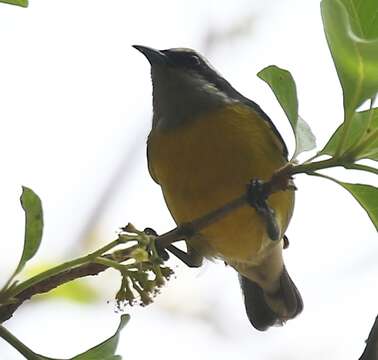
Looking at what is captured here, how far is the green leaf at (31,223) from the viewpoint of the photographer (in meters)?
1.00

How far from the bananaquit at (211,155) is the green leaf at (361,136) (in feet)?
1.95

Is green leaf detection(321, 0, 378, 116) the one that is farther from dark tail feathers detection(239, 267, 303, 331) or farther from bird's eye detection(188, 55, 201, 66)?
dark tail feathers detection(239, 267, 303, 331)

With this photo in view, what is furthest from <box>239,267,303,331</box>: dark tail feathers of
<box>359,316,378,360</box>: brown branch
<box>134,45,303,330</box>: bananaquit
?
<box>359,316,378,360</box>: brown branch

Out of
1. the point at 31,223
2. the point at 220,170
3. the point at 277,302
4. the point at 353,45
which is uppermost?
the point at 353,45

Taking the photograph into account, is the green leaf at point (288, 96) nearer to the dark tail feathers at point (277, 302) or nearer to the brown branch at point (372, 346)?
the brown branch at point (372, 346)

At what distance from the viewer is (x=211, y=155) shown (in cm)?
188

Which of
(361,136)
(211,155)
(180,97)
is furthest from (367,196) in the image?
(180,97)

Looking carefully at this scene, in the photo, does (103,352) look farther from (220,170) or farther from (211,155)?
(211,155)

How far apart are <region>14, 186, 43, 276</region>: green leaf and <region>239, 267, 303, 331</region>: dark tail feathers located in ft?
5.35

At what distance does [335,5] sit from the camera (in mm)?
881

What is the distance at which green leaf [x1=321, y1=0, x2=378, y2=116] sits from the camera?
2.88 ft

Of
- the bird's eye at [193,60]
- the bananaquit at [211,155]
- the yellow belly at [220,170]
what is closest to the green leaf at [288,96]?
the bananaquit at [211,155]

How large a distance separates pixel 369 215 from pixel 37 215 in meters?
0.46

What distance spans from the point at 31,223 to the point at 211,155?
0.93 metres
